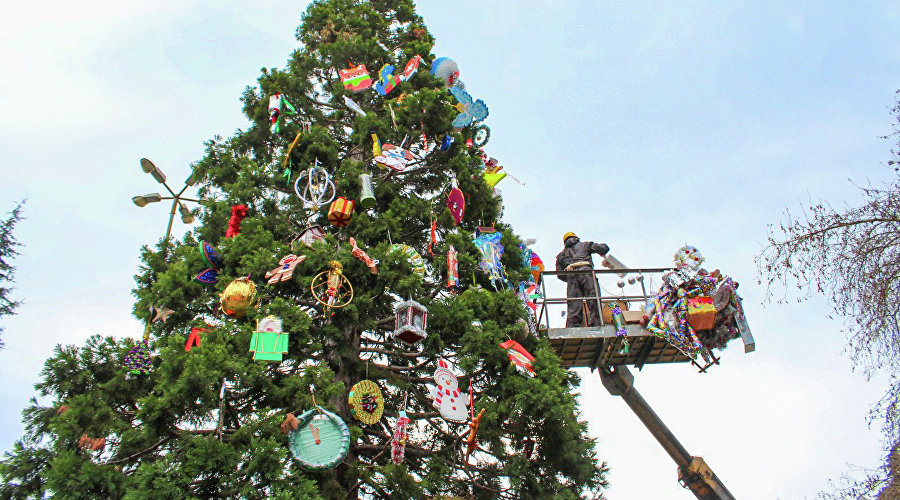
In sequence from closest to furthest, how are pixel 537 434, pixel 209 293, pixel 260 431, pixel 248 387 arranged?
pixel 260 431 → pixel 248 387 → pixel 537 434 → pixel 209 293

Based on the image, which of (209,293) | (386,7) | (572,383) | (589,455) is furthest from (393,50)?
(589,455)

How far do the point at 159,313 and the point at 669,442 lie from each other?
853cm

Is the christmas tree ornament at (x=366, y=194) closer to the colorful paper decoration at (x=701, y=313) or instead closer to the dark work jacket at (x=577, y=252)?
the dark work jacket at (x=577, y=252)

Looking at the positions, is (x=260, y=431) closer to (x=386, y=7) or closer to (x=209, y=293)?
(x=209, y=293)

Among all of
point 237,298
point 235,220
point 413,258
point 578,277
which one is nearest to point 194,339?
point 237,298

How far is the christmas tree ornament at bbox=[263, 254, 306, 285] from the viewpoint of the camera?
783 cm

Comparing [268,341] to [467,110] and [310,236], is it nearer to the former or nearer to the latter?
[310,236]

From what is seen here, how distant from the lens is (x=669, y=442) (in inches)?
435

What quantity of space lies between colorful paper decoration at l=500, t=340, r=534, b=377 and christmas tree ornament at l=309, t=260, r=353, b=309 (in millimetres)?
2070

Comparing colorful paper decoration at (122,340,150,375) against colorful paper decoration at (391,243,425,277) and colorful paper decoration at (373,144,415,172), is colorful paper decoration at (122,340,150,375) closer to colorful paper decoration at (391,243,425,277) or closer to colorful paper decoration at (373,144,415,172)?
colorful paper decoration at (391,243,425,277)

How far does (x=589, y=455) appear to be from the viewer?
25.9 feet

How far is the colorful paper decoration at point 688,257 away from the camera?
9.52 metres

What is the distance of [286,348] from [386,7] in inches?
376

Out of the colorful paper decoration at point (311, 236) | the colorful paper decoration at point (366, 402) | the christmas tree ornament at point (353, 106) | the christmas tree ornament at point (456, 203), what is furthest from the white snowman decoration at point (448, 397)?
the christmas tree ornament at point (353, 106)
